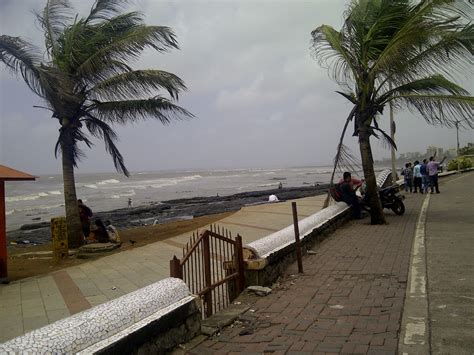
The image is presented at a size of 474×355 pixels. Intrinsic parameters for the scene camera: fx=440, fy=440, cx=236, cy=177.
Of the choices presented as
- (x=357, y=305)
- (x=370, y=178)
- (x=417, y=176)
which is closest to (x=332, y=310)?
(x=357, y=305)

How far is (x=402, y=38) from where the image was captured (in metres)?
10.3

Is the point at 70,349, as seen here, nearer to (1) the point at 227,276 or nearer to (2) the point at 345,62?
(1) the point at 227,276

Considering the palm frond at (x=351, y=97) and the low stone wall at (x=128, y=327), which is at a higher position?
the palm frond at (x=351, y=97)

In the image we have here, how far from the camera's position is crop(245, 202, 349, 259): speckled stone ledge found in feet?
19.7

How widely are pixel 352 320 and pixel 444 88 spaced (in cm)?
872

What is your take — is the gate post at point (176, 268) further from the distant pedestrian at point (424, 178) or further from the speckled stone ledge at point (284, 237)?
the distant pedestrian at point (424, 178)

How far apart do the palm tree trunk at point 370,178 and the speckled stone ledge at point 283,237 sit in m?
1.40

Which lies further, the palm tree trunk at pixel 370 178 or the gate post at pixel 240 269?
the palm tree trunk at pixel 370 178

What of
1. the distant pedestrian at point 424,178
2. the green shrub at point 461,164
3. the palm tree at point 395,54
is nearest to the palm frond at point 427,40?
the palm tree at point 395,54

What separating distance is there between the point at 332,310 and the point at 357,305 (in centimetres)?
33

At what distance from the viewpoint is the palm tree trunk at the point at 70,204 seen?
11.9m

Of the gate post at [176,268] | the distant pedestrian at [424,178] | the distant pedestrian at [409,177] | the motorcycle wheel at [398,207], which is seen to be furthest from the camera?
the distant pedestrian at [409,177]

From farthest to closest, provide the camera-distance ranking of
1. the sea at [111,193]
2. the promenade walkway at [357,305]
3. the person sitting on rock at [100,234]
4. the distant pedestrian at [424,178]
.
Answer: the sea at [111,193] < the distant pedestrian at [424,178] < the person sitting on rock at [100,234] < the promenade walkway at [357,305]

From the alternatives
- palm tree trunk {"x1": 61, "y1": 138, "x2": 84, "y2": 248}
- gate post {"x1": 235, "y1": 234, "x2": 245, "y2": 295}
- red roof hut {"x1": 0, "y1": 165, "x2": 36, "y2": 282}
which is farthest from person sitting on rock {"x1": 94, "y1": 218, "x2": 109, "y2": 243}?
gate post {"x1": 235, "y1": 234, "x2": 245, "y2": 295}
